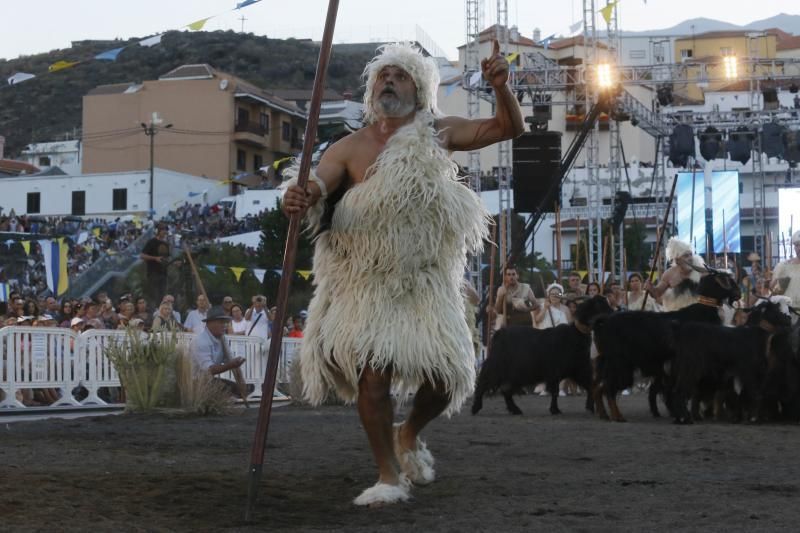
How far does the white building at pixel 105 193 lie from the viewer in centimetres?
7775

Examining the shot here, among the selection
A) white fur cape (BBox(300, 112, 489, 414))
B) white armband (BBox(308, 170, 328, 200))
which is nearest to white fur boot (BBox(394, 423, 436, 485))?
white fur cape (BBox(300, 112, 489, 414))

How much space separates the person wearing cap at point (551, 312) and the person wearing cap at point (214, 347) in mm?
4642

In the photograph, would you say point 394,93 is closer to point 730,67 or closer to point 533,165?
point 533,165

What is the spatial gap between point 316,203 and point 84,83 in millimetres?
134246

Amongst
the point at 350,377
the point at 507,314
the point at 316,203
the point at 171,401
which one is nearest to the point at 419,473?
the point at 350,377

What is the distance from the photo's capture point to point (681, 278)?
43.5ft

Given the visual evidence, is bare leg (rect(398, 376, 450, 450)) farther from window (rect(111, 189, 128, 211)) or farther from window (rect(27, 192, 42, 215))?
window (rect(27, 192, 42, 215))

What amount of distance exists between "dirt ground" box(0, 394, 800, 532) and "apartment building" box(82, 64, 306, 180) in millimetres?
80574

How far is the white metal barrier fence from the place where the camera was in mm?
13188

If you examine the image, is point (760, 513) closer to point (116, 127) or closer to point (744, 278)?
point (744, 278)

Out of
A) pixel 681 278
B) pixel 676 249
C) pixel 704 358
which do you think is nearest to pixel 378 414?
pixel 704 358

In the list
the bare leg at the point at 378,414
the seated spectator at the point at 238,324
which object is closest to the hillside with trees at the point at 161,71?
the seated spectator at the point at 238,324

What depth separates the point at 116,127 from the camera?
93.1 metres

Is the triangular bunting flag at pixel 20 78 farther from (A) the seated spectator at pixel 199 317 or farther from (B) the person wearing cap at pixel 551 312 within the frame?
(B) the person wearing cap at pixel 551 312
